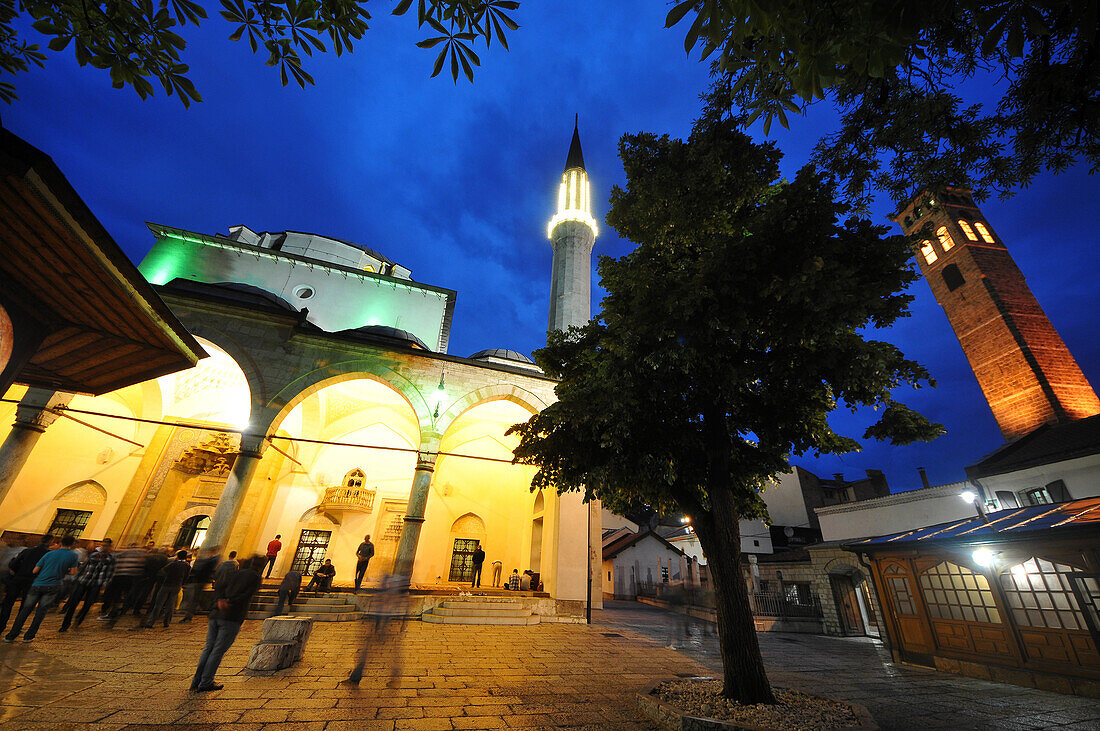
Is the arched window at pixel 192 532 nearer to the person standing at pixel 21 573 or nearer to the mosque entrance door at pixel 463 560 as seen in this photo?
the mosque entrance door at pixel 463 560

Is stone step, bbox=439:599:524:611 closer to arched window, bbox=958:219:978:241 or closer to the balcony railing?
the balcony railing

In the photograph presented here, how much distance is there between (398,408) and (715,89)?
14356mm

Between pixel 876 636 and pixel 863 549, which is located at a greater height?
pixel 863 549

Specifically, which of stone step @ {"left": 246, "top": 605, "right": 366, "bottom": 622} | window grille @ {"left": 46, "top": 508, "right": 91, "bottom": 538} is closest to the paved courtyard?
stone step @ {"left": 246, "top": 605, "right": 366, "bottom": 622}

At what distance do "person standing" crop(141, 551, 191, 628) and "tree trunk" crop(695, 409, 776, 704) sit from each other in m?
9.36

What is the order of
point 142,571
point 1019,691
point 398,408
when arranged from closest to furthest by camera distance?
point 1019,691, point 142,571, point 398,408

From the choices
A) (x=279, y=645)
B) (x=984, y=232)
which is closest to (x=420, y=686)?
(x=279, y=645)

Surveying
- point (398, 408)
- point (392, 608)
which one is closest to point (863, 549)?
point (392, 608)

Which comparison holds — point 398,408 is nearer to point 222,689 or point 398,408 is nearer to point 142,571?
point 142,571

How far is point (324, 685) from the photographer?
4.55m

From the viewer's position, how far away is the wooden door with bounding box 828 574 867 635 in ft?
47.7

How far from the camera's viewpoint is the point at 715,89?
4.89 meters

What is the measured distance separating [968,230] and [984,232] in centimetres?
89

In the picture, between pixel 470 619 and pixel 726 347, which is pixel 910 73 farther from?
pixel 470 619
